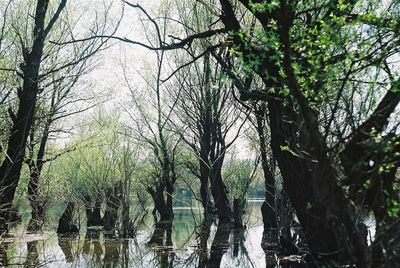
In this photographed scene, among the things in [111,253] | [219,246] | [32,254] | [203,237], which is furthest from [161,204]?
[32,254]

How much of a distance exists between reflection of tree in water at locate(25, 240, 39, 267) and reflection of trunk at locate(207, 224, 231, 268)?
417cm

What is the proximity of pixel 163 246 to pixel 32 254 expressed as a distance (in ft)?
13.5

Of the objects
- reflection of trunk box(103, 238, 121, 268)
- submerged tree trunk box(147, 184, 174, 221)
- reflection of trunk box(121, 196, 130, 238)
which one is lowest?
reflection of trunk box(103, 238, 121, 268)

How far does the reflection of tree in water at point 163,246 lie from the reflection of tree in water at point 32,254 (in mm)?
2992

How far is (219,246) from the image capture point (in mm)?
14898

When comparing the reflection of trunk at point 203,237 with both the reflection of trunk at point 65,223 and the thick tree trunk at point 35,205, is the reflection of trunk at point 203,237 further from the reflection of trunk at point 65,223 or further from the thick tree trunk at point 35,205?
the reflection of trunk at point 65,223

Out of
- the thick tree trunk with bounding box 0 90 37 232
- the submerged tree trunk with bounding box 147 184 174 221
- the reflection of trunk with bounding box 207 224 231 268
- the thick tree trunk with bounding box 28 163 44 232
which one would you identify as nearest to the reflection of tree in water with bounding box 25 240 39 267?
the thick tree trunk with bounding box 28 163 44 232

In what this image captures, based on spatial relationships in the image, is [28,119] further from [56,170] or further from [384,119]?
[56,170]

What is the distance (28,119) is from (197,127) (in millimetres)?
12358

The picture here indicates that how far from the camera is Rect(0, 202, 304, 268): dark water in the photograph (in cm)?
1131

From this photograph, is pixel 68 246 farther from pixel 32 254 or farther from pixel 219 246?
pixel 219 246

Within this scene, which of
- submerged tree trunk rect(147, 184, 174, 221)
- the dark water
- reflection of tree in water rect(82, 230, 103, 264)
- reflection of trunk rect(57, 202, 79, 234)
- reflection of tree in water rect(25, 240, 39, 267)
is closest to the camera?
reflection of tree in water rect(25, 240, 39, 267)

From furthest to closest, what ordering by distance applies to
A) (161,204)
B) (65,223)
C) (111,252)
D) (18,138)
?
(161,204), (65,223), (111,252), (18,138)

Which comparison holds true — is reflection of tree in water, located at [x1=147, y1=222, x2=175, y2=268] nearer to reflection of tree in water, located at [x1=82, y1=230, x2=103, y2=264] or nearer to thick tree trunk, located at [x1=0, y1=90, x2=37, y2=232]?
reflection of tree in water, located at [x1=82, y1=230, x2=103, y2=264]
